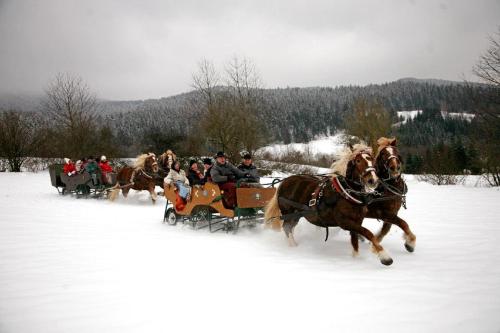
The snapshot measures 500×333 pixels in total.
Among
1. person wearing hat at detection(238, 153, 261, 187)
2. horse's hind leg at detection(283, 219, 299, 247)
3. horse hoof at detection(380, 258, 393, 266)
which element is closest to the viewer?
horse hoof at detection(380, 258, 393, 266)

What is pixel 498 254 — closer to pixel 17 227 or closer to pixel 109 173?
pixel 17 227

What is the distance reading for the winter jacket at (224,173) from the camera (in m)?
6.83

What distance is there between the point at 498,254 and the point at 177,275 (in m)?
4.43

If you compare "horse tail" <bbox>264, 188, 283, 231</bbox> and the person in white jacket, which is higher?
the person in white jacket

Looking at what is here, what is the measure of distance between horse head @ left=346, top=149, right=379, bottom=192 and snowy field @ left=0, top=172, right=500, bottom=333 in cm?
110

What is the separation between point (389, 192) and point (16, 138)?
2849 cm

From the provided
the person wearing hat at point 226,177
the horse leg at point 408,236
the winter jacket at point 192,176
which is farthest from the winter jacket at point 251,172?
the horse leg at point 408,236

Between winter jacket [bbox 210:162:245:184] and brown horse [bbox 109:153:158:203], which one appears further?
brown horse [bbox 109:153:158:203]

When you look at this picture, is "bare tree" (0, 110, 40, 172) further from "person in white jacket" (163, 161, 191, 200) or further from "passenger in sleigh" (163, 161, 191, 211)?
"passenger in sleigh" (163, 161, 191, 211)

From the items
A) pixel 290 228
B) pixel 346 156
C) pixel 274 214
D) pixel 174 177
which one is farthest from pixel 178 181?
pixel 346 156

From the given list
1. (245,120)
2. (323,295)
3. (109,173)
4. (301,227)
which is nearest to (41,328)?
(323,295)

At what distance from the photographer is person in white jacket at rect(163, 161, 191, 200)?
773 centimetres

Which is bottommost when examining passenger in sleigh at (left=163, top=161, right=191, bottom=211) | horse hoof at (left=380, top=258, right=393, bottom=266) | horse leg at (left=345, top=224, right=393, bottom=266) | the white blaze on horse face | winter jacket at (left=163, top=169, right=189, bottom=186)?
horse hoof at (left=380, top=258, right=393, bottom=266)

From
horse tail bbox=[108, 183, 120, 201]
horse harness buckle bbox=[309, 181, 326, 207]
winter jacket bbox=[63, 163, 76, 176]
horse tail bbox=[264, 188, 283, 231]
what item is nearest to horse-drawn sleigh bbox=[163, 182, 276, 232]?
horse tail bbox=[264, 188, 283, 231]
